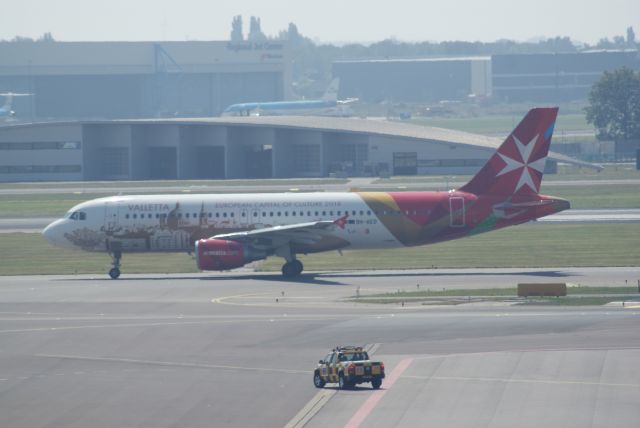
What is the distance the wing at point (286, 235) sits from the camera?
57469 millimetres

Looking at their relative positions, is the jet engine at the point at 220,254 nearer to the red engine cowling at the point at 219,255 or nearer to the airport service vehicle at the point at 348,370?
the red engine cowling at the point at 219,255

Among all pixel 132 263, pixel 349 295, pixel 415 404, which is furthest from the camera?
pixel 132 263

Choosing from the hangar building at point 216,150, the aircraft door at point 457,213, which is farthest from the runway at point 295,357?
the hangar building at point 216,150

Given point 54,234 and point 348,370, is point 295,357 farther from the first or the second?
point 54,234

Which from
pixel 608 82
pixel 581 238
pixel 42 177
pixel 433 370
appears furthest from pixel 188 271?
pixel 608 82

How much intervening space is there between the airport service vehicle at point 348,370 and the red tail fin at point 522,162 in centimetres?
2654

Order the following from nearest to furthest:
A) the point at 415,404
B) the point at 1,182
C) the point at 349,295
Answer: the point at 415,404 → the point at 349,295 → the point at 1,182

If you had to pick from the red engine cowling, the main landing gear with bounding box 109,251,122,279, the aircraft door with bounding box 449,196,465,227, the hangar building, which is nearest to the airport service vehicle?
the red engine cowling

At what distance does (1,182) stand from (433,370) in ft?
314

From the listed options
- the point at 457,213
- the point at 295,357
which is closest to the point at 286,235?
the point at 457,213

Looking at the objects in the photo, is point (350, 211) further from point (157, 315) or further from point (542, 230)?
point (542, 230)

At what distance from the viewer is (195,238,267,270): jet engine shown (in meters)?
57.1

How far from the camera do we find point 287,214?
59.7 metres

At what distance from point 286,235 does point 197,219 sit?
16.8 ft
